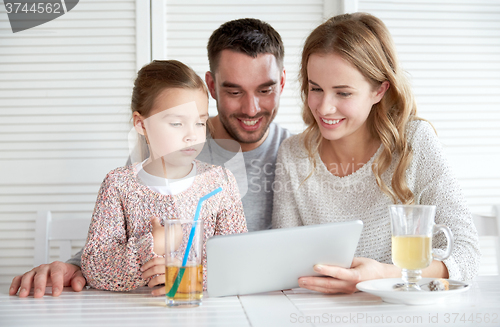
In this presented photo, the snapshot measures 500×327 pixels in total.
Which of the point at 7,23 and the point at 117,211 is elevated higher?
the point at 7,23

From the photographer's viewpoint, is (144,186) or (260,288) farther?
(144,186)

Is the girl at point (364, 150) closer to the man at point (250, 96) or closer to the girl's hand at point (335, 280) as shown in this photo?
the man at point (250, 96)

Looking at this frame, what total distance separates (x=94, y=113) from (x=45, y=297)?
1.32 metres

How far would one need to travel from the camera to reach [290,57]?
2.23 meters

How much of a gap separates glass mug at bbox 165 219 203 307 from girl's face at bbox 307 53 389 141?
65cm

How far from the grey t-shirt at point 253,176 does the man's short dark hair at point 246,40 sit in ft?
1.06

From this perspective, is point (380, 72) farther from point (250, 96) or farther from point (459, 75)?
point (459, 75)

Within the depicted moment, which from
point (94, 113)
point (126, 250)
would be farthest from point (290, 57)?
point (126, 250)

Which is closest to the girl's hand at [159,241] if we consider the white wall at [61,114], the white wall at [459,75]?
the white wall at [61,114]

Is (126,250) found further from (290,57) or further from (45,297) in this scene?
(290,57)

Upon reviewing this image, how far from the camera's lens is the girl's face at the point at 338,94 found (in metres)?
1.36

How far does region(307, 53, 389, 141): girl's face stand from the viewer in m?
1.36

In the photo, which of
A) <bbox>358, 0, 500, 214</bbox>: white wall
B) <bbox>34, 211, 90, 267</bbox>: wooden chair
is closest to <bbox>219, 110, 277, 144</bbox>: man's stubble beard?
<bbox>34, 211, 90, 267</bbox>: wooden chair

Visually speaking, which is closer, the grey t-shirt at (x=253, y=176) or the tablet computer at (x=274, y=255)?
the tablet computer at (x=274, y=255)
